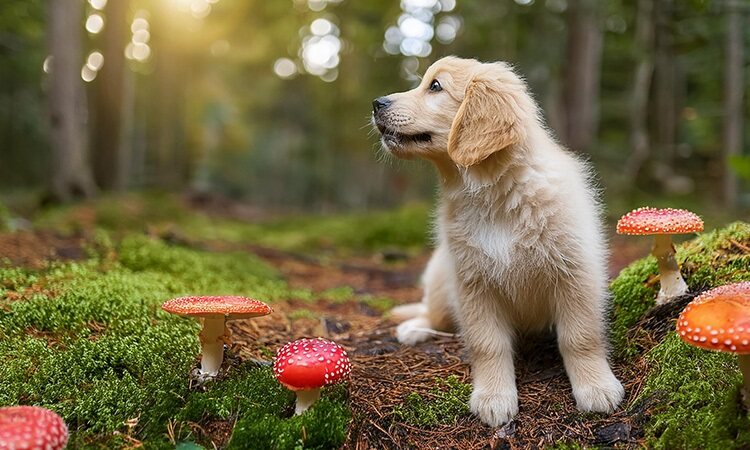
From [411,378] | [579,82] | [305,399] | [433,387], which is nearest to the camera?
[305,399]

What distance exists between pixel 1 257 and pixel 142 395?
232cm

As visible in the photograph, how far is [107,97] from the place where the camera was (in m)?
12.5

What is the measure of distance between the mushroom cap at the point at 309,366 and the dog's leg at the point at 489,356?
761 millimetres

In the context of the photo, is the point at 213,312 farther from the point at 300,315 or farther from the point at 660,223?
the point at 660,223

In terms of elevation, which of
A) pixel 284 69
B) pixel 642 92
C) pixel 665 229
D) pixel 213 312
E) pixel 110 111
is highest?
pixel 284 69

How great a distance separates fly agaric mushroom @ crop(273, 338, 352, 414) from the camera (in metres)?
2.41

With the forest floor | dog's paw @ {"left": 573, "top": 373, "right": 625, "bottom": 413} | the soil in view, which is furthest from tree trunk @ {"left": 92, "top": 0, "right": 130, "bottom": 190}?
dog's paw @ {"left": 573, "top": 373, "right": 625, "bottom": 413}

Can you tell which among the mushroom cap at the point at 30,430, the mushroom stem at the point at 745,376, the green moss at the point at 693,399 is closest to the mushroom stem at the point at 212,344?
the mushroom cap at the point at 30,430

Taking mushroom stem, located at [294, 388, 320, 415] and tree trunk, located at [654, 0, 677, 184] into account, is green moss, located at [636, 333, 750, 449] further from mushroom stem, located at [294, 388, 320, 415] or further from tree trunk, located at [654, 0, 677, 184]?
tree trunk, located at [654, 0, 677, 184]

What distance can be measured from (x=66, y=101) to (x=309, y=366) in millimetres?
8298

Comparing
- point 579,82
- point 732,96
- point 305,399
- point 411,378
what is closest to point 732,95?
point 732,96

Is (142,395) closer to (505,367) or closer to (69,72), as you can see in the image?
(505,367)

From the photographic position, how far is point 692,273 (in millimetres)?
3203

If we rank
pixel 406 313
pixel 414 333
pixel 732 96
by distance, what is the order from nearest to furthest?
pixel 414 333
pixel 406 313
pixel 732 96
